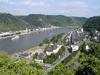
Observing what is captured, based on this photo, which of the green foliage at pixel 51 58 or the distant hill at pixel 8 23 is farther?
the distant hill at pixel 8 23

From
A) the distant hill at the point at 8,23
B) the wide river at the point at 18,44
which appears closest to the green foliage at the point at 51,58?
the wide river at the point at 18,44

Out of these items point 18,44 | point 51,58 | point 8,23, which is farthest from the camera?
point 8,23

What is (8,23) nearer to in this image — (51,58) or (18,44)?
(18,44)

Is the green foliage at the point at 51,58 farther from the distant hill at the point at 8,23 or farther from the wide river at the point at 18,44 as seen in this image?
the distant hill at the point at 8,23

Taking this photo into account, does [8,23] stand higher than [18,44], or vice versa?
[8,23]

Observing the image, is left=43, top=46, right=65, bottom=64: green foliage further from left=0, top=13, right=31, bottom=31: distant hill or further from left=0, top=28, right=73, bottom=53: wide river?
left=0, top=13, right=31, bottom=31: distant hill

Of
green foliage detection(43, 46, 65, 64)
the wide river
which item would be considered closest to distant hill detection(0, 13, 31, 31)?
the wide river

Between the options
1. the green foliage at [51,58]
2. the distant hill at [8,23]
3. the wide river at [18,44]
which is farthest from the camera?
the distant hill at [8,23]

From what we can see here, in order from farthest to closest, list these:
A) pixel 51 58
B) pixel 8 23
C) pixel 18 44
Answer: pixel 8 23 < pixel 18 44 < pixel 51 58

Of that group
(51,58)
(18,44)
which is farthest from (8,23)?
(51,58)

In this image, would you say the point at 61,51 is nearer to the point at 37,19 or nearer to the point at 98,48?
the point at 98,48

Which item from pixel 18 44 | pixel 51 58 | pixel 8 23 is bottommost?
pixel 18 44

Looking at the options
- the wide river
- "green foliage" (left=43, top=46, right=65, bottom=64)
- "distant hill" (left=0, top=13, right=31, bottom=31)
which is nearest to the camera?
"green foliage" (left=43, top=46, right=65, bottom=64)

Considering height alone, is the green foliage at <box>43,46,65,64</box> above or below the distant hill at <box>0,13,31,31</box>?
above
